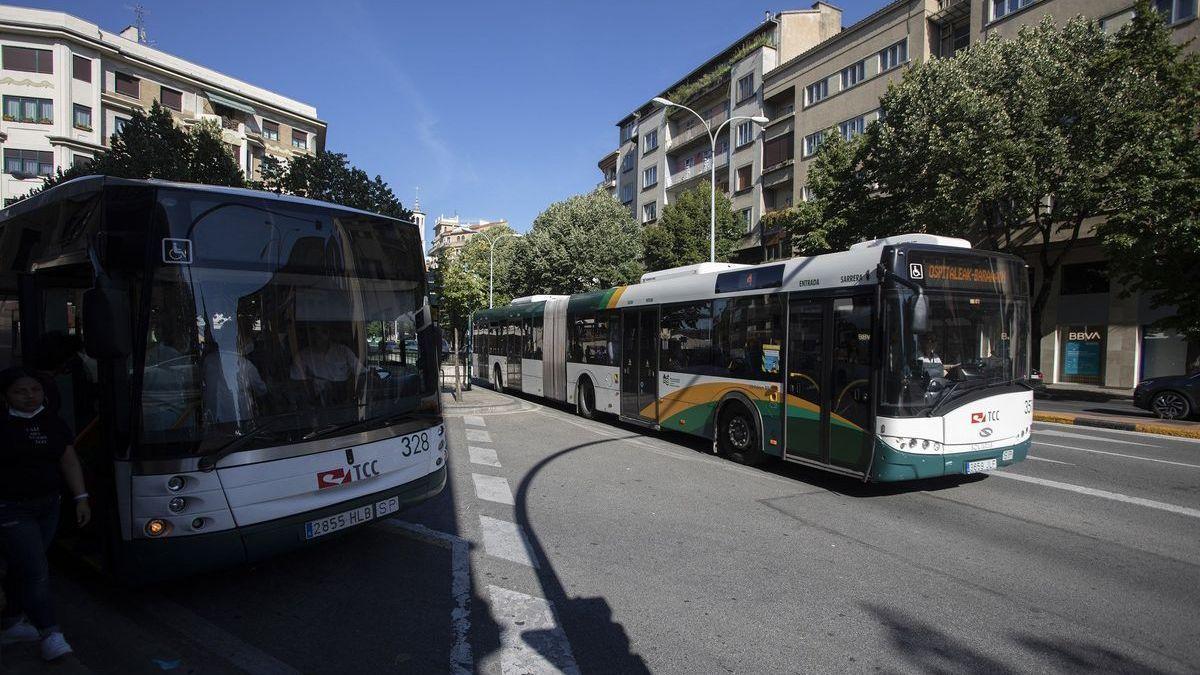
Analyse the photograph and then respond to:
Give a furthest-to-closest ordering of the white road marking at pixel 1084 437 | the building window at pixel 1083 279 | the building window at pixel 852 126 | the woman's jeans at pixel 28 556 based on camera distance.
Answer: the building window at pixel 852 126 → the building window at pixel 1083 279 → the white road marking at pixel 1084 437 → the woman's jeans at pixel 28 556

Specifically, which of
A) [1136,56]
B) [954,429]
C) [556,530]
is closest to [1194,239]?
[1136,56]

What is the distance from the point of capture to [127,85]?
144 ft

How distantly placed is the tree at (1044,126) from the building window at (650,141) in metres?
30.2

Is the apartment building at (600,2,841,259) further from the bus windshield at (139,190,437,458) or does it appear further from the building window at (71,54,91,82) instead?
the building window at (71,54,91,82)

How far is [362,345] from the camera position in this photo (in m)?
5.00

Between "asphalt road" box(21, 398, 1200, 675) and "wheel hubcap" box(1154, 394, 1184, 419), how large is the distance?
8815mm

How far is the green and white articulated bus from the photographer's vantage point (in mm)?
6641

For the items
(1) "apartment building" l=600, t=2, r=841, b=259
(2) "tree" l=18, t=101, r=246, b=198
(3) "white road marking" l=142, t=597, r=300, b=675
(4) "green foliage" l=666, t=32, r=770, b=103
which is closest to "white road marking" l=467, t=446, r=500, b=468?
(3) "white road marking" l=142, t=597, r=300, b=675

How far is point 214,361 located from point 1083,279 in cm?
2882

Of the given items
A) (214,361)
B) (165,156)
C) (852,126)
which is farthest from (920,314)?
(852,126)

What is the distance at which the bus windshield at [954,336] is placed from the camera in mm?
6598

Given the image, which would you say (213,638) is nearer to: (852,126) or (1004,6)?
(1004,6)

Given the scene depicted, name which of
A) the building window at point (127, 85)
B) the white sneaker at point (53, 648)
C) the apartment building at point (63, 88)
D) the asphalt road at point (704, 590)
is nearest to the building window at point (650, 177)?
the apartment building at point (63, 88)

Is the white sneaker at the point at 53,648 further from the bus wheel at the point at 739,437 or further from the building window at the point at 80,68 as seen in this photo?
the building window at the point at 80,68
